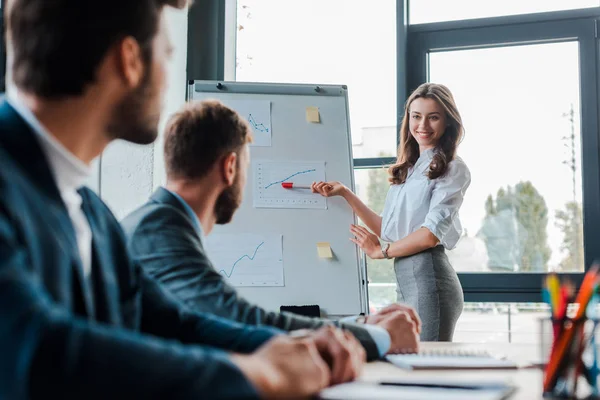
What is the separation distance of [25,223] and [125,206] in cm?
205

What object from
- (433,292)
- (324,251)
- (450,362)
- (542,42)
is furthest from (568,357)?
(542,42)

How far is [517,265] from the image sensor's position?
3.13 m

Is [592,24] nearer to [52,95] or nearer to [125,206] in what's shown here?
[125,206]

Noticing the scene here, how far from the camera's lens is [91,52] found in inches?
35.6

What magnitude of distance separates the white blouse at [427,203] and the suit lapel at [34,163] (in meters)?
1.93

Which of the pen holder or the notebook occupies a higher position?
the pen holder

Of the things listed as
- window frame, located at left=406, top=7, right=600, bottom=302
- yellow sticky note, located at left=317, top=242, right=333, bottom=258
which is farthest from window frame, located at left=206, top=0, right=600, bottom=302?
yellow sticky note, located at left=317, top=242, right=333, bottom=258

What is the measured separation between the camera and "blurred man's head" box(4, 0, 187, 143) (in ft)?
2.87

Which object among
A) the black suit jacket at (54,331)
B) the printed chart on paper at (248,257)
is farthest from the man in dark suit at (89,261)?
the printed chart on paper at (248,257)

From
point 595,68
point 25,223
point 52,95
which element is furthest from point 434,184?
point 25,223

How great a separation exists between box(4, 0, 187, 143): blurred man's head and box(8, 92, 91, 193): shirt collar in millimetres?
45

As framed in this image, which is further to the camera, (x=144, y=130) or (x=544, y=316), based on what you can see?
(x=144, y=130)

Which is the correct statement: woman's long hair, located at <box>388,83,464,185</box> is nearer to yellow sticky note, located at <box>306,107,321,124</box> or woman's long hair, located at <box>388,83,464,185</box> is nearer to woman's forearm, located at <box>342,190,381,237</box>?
woman's forearm, located at <box>342,190,381,237</box>

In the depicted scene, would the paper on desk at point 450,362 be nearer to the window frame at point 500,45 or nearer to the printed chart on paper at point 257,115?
the printed chart on paper at point 257,115
